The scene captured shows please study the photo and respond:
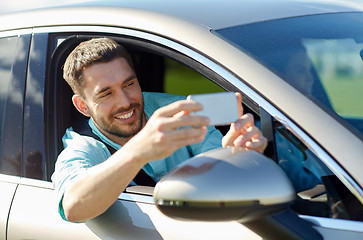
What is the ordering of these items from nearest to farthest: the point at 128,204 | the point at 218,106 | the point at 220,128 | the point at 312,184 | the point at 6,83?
the point at 218,106 → the point at 312,184 → the point at 128,204 → the point at 6,83 → the point at 220,128

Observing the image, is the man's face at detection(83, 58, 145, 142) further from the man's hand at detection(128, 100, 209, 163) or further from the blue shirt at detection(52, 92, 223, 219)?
the man's hand at detection(128, 100, 209, 163)

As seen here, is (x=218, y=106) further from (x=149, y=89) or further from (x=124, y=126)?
(x=149, y=89)

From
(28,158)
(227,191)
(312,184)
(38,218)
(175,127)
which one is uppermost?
(175,127)

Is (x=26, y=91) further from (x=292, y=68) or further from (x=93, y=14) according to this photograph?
(x=292, y=68)

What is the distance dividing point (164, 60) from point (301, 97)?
1837 millimetres

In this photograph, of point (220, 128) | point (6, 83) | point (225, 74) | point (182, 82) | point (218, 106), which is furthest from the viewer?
point (182, 82)

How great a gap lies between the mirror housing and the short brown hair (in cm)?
95

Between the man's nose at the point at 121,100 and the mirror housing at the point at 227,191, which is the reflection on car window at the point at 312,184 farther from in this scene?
the man's nose at the point at 121,100

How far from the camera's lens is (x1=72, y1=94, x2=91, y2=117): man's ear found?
98.3 inches

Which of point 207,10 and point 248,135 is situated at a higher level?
point 207,10

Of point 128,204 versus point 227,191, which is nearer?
point 227,191

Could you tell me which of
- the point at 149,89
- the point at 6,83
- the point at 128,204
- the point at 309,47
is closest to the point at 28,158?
the point at 6,83

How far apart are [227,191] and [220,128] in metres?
1.32

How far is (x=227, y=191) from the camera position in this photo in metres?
1.46
